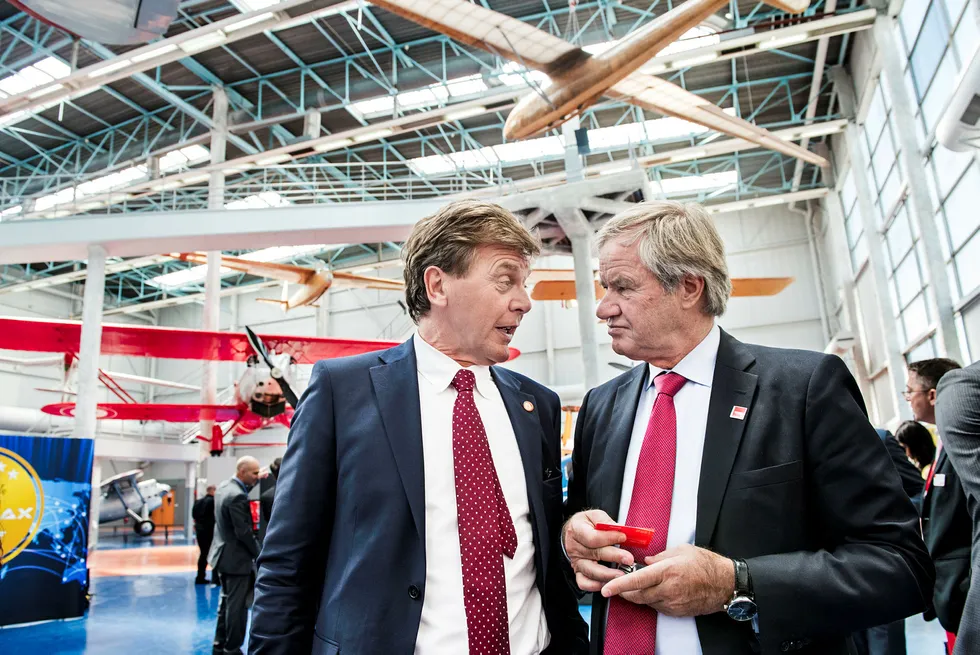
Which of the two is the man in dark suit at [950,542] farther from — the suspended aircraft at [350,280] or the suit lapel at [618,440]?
the suspended aircraft at [350,280]

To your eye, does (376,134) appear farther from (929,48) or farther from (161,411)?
(929,48)

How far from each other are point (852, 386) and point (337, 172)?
20284mm

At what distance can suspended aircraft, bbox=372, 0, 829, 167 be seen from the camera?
25.8 feet

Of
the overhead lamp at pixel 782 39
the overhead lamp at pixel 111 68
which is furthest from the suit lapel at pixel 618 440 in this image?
the overhead lamp at pixel 111 68

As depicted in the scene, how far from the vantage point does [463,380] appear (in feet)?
5.97

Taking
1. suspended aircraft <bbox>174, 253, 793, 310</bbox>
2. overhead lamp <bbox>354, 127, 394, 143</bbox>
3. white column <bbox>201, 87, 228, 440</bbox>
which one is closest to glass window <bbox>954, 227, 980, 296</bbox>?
suspended aircraft <bbox>174, 253, 793, 310</bbox>

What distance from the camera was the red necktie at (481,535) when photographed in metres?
1.51

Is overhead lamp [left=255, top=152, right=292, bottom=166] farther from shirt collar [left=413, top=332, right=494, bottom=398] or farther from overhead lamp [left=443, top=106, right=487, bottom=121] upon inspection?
shirt collar [left=413, top=332, right=494, bottom=398]

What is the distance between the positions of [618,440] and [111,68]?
1459 cm

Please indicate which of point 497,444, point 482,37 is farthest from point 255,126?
point 497,444

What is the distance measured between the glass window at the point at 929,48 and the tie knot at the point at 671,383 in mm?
10989

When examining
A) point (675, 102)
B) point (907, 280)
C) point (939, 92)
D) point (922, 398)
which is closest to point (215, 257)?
point (675, 102)

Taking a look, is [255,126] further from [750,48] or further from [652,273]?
[652,273]

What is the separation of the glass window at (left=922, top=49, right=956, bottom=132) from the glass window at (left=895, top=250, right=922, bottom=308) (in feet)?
9.31
